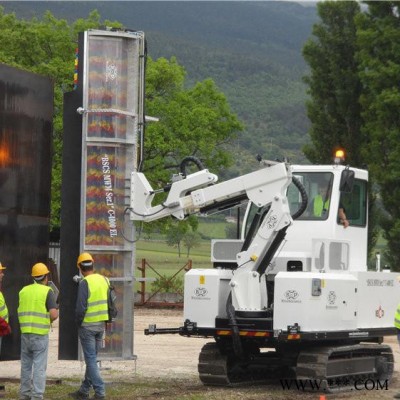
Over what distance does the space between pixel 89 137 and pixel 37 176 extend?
1039 millimetres

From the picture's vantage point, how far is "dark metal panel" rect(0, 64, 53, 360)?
1883 centimetres

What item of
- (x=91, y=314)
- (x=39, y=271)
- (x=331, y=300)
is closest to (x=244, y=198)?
(x=331, y=300)

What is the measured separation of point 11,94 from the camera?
18906mm

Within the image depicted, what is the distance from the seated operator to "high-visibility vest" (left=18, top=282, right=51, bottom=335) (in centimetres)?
544

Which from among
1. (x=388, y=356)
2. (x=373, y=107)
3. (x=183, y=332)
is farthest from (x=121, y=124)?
(x=373, y=107)

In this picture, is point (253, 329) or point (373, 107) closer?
point (253, 329)

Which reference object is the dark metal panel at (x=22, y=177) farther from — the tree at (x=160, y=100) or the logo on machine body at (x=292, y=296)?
the tree at (x=160, y=100)

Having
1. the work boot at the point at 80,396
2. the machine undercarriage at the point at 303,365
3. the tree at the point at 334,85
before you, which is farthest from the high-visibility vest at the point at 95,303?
the tree at the point at 334,85

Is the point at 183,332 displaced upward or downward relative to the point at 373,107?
downward

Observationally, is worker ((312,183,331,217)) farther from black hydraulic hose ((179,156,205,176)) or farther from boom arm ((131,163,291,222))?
black hydraulic hose ((179,156,205,176))

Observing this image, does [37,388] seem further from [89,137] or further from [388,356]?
[388,356]

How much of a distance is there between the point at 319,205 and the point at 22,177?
497cm

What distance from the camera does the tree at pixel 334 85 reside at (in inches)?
1911

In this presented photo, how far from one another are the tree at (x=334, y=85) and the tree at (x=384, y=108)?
87 centimetres
